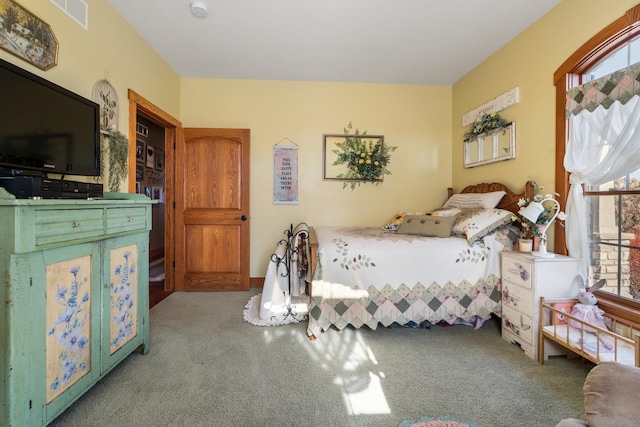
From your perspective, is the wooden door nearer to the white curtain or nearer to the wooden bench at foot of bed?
the wooden bench at foot of bed

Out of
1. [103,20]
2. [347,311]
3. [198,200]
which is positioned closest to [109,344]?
[347,311]

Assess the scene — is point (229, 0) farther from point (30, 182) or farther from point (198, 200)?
point (198, 200)

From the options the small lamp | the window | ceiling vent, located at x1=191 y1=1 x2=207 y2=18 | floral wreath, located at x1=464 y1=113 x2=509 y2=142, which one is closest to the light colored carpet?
the window

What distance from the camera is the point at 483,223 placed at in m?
2.47

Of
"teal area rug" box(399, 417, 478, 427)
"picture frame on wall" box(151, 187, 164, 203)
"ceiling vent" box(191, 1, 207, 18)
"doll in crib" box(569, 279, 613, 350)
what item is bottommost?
"teal area rug" box(399, 417, 478, 427)

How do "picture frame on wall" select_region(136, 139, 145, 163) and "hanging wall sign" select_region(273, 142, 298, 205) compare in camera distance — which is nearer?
"hanging wall sign" select_region(273, 142, 298, 205)

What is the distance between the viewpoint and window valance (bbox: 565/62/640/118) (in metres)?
1.74

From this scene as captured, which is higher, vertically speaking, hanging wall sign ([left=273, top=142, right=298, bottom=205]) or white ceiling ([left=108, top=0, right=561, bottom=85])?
white ceiling ([left=108, top=0, right=561, bottom=85])

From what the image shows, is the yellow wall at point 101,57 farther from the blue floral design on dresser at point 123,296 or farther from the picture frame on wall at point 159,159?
the picture frame on wall at point 159,159

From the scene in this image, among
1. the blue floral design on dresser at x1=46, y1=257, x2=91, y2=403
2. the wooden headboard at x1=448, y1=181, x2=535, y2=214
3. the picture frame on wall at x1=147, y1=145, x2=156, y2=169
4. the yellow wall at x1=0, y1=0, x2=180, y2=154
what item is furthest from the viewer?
the picture frame on wall at x1=147, y1=145, x2=156, y2=169

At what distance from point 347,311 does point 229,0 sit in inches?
107

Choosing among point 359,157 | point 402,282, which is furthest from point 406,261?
point 359,157

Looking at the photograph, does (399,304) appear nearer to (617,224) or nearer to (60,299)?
(617,224)

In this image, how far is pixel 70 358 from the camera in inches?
55.7
